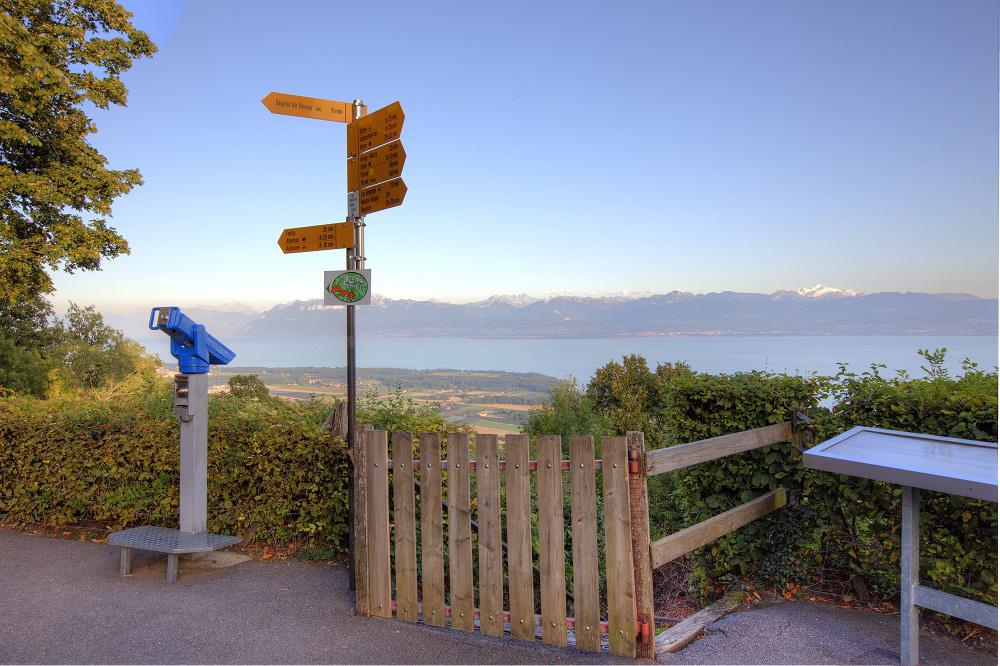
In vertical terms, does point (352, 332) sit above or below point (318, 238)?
below

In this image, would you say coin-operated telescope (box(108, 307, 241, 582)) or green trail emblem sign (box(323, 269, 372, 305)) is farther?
coin-operated telescope (box(108, 307, 241, 582))

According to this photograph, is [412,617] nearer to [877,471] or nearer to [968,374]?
[877,471]

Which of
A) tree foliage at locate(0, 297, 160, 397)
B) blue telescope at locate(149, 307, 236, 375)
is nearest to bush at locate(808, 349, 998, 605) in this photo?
blue telescope at locate(149, 307, 236, 375)

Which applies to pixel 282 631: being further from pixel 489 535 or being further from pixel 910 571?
pixel 910 571

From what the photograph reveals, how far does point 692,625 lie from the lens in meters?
3.63

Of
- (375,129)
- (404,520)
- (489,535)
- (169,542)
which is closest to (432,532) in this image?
(404,520)

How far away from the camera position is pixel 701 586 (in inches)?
182

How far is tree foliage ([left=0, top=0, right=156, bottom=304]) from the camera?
32.2ft

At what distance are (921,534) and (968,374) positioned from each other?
3.42 feet

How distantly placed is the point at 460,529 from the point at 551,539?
0.54 m

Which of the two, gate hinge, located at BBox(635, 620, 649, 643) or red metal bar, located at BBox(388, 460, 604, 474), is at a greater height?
red metal bar, located at BBox(388, 460, 604, 474)

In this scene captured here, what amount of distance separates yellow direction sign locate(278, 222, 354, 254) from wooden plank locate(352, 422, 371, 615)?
5.27 feet

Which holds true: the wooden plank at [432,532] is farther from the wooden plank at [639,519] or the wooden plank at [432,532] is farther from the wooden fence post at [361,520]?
the wooden plank at [639,519]

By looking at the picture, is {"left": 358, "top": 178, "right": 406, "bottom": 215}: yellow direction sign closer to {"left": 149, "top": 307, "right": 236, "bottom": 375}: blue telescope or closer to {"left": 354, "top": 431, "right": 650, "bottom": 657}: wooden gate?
{"left": 149, "top": 307, "right": 236, "bottom": 375}: blue telescope
